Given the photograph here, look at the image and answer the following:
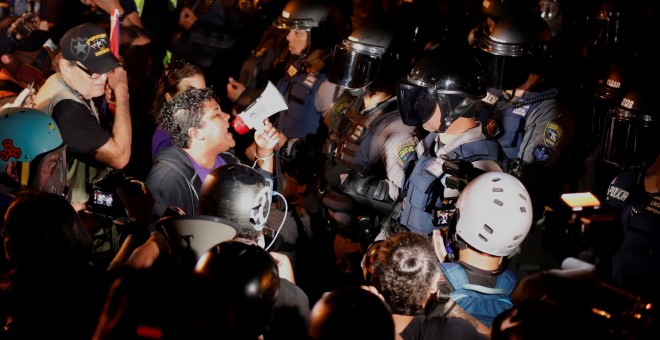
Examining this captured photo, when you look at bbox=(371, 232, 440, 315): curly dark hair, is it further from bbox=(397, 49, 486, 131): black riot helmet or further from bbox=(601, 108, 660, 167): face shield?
bbox=(601, 108, 660, 167): face shield

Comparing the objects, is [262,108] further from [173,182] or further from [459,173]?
[459,173]

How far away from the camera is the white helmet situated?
3982mm

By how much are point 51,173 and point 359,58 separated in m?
3.12

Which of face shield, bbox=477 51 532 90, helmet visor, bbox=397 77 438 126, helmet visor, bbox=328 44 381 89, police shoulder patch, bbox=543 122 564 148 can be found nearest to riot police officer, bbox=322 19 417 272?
helmet visor, bbox=328 44 381 89

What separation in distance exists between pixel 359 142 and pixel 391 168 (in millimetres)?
486

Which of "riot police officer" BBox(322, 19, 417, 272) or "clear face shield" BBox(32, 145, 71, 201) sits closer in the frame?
"clear face shield" BBox(32, 145, 71, 201)

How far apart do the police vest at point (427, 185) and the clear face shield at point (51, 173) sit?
2445 millimetres

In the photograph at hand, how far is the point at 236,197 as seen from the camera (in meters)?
3.83

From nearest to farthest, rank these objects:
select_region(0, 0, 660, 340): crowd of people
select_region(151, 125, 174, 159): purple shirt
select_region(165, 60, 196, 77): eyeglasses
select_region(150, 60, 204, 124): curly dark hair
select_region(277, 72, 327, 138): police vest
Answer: select_region(0, 0, 660, 340): crowd of people, select_region(151, 125, 174, 159): purple shirt, select_region(150, 60, 204, 124): curly dark hair, select_region(165, 60, 196, 77): eyeglasses, select_region(277, 72, 327, 138): police vest

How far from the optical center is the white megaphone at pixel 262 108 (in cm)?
501

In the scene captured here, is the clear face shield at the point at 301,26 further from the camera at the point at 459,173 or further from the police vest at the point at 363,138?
the camera at the point at 459,173

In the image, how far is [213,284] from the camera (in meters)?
2.75

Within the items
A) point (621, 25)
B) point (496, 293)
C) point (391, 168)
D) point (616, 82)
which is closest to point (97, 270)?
point (496, 293)

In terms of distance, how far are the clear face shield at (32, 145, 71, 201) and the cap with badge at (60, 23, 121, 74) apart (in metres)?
1.17
